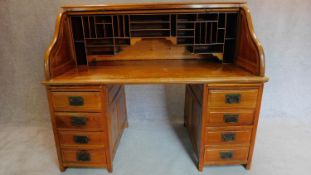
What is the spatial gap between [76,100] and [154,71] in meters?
0.64

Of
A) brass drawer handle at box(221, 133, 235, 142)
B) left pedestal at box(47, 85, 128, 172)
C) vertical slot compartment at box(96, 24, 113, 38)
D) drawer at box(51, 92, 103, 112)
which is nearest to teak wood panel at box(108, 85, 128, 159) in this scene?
left pedestal at box(47, 85, 128, 172)

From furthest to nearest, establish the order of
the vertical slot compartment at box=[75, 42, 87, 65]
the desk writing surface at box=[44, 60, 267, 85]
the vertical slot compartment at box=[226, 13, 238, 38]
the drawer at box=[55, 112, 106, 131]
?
the vertical slot compartment at box=[75, 42, 87, 65], the vertical slot compartment at box=[226, 13, 238, 38], the drawer at box=[55, 112, 106, 131], the desk writing surface at box=[44, 60, 267, 85]

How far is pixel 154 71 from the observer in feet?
Result: 5.33

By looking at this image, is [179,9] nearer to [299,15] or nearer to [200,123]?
[200,123]

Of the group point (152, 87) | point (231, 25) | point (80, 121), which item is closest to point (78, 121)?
point (80, 121)

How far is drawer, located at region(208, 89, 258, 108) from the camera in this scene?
1444 millimetres

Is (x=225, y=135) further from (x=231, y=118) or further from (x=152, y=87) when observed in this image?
(x=152, y=87)

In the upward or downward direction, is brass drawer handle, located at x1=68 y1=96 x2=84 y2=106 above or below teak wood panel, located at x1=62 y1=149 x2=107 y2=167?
above

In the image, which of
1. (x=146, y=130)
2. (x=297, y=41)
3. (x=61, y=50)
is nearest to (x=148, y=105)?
(x=146, y=130)

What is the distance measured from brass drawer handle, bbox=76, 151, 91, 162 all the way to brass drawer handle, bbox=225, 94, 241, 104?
1178 mm

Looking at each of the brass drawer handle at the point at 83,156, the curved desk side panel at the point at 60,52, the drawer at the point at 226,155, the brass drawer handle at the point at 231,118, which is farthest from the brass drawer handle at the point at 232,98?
the curved desk side panel at the point at 60,52

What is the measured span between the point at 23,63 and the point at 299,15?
3059 mm

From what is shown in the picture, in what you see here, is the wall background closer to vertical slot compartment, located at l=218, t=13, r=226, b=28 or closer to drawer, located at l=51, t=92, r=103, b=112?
vertical slot compartment, located at l=218, t=13, r=226, b=28

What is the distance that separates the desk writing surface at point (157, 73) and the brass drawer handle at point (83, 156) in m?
0.60
